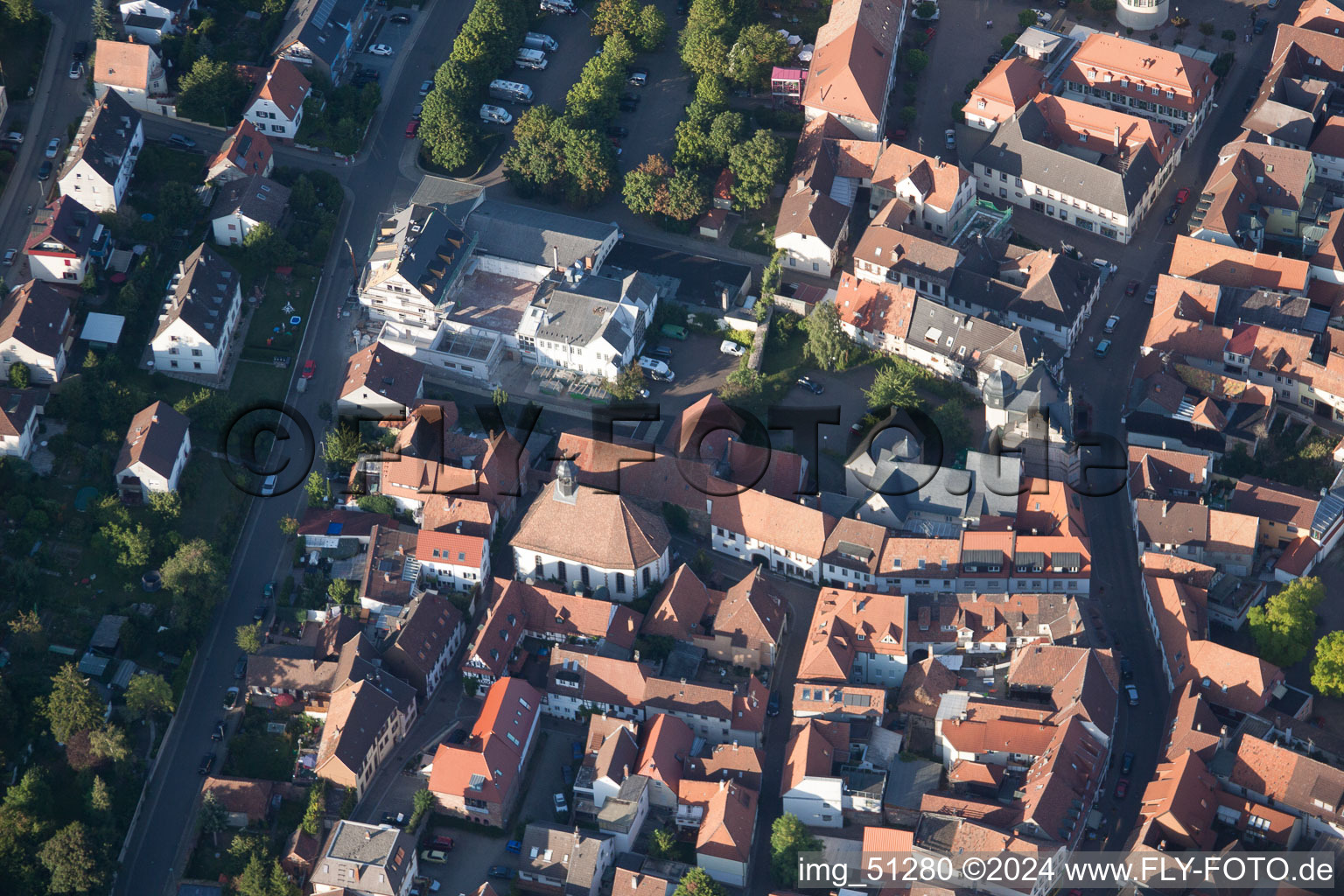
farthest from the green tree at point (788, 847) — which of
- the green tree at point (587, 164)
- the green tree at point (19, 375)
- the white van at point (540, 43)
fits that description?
the white van at point (540, 43)

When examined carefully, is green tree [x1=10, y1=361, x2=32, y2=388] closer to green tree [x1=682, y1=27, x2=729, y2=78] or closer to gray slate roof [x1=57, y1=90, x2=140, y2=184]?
gray slate roof [x1=57, y1=90, x2=140, y2=184]

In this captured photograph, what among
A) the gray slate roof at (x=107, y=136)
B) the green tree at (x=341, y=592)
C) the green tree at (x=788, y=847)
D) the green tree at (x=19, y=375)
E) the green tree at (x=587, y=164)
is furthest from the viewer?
the green tree at (x=587, y=164)

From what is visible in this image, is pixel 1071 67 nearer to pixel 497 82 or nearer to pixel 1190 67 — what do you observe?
pixel 1190 67

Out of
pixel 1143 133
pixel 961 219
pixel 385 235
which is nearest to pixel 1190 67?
pixel 1143 133

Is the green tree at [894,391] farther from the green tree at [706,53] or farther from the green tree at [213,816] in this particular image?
the green tree at [213,816]

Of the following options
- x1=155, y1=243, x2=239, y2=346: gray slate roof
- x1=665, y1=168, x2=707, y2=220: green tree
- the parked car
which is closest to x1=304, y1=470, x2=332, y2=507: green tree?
x1=155, y1=243, x2=239, y2=346: gray slate roof

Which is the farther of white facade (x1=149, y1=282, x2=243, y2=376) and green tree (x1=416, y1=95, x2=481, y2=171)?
green tree (x1=416, y1=95, x2=481, y2=171)

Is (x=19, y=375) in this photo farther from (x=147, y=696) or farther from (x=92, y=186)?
(x=147, y=696)
